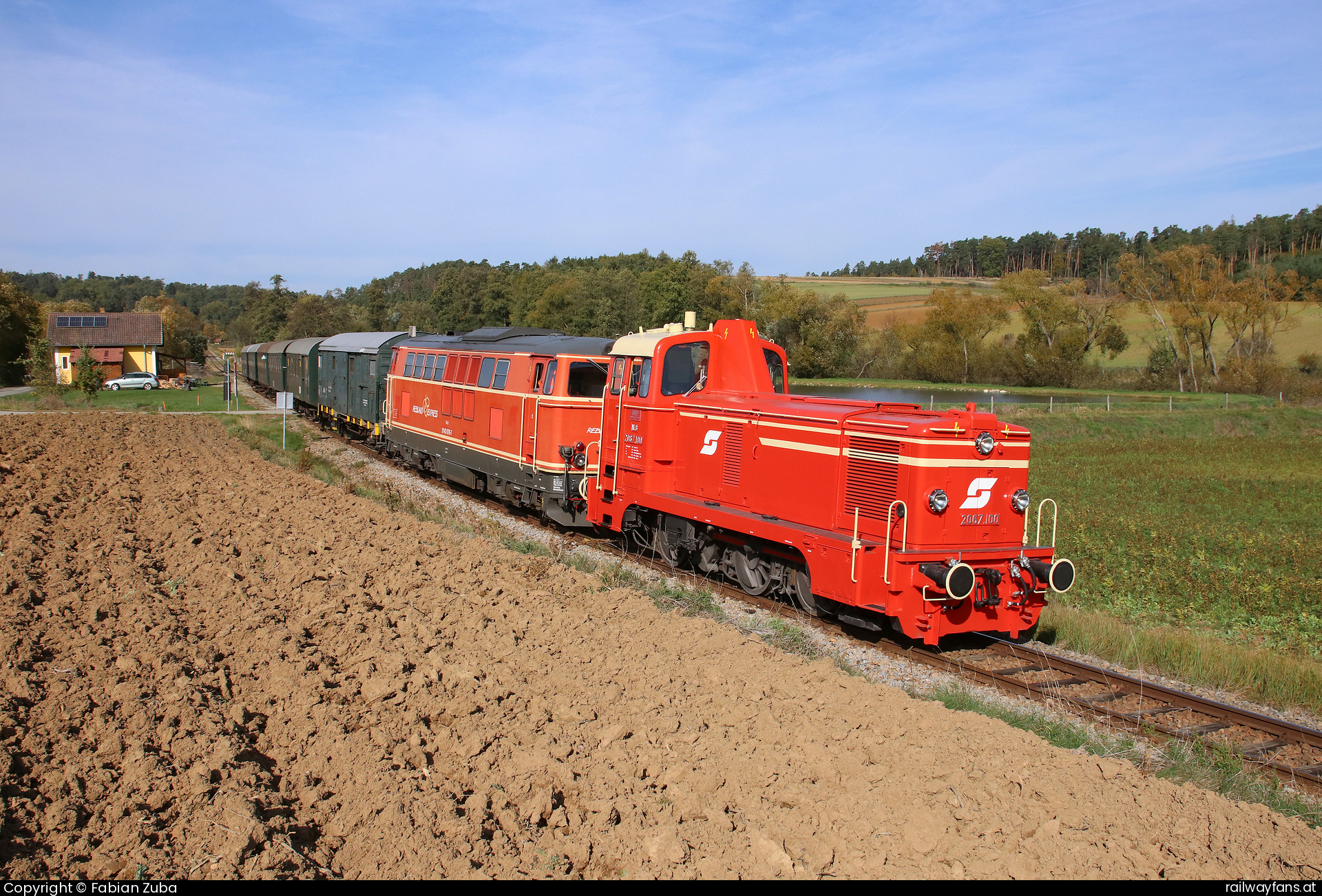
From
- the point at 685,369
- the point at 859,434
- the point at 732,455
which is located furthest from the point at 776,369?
the point at 859,434

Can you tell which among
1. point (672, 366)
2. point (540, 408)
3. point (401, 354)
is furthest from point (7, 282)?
point (672, 366)

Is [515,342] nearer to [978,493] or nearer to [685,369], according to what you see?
[685,369]

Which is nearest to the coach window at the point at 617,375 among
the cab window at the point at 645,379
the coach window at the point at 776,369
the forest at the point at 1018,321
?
the cab window at the point at 645,379

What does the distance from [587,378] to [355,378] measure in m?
15.3

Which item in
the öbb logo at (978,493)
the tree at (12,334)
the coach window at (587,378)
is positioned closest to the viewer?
the öbb logo at (978,493)

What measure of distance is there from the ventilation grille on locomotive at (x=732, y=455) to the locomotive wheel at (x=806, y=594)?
146 cm

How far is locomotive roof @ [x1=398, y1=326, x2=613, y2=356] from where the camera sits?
1566 cm

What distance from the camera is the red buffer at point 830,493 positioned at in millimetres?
8281

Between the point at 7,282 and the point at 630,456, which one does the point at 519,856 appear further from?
the point at 7,282

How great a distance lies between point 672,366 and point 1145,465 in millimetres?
21277

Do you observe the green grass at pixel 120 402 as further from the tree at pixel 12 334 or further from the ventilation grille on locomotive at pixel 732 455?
the ventilation grille on locomotive at pixel 732 455

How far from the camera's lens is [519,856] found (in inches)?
180

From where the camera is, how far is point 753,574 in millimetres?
10734

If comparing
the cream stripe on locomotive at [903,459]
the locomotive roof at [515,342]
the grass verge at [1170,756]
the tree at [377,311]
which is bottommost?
the grass verge at [1170,756]
